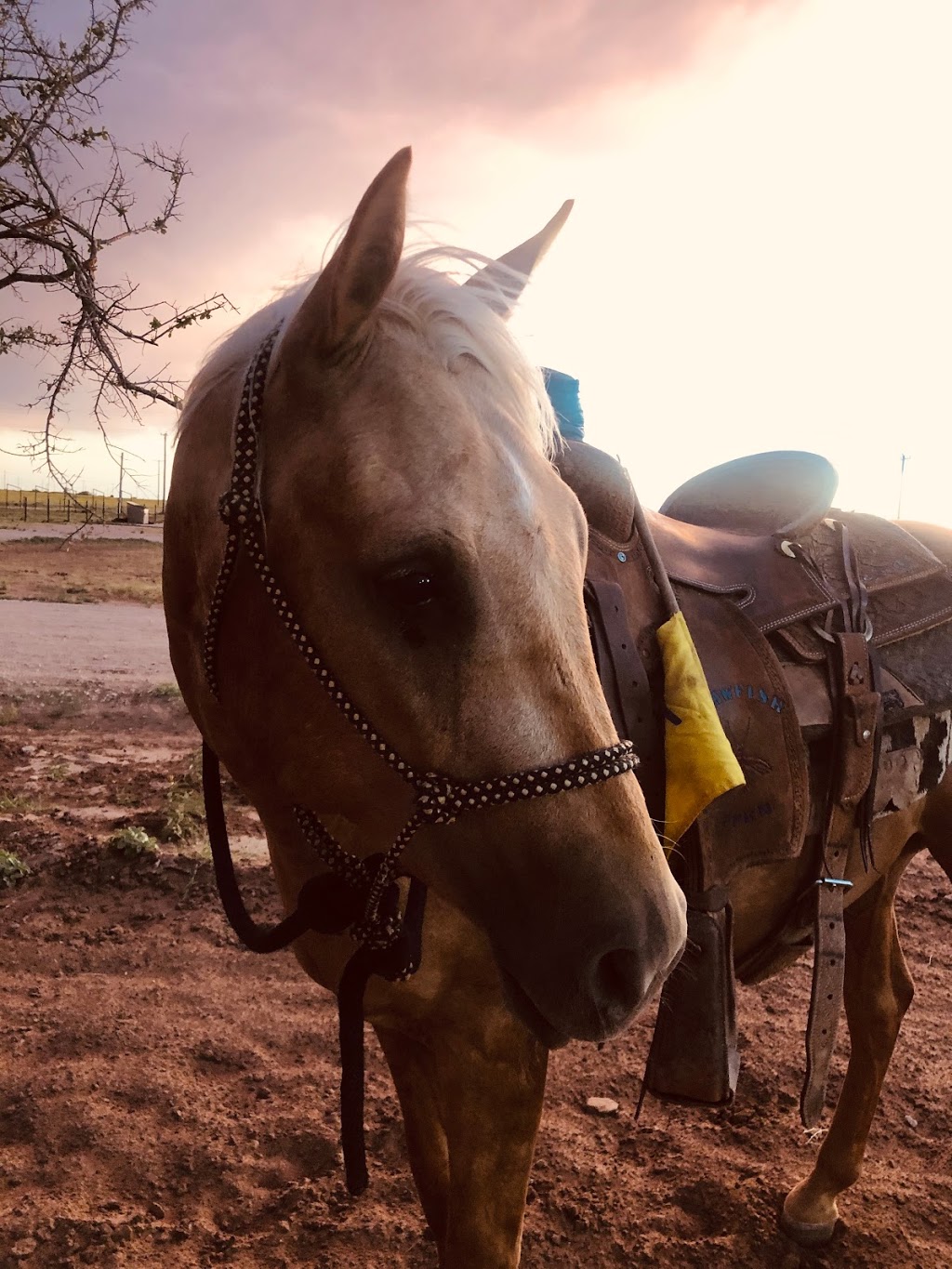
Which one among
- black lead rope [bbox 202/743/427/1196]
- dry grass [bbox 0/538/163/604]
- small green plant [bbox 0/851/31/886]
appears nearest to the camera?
black lead rope [bbox 202/743/427/1196]

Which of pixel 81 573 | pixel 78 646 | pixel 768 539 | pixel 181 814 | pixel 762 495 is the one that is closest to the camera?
pixel 768 539

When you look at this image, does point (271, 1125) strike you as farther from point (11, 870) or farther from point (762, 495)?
point (762, 495)

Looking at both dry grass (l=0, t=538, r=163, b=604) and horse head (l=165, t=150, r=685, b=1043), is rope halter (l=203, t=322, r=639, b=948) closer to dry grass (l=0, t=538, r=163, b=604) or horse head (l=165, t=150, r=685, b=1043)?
horse head (l=165, t=150, r=685, b=1043)

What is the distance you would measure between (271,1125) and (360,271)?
118 inches

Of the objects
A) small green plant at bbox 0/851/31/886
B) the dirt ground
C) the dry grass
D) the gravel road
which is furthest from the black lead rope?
the dry grass

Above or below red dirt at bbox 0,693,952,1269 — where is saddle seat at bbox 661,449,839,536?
above

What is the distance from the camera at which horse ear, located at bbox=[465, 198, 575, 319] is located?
1544 mm

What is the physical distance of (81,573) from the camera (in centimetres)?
2017

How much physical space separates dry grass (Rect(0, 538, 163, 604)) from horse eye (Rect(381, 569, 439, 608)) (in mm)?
10965

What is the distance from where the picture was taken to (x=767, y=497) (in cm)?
261

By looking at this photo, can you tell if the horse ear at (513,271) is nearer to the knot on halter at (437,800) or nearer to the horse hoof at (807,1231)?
the knot on halter at (437,800)

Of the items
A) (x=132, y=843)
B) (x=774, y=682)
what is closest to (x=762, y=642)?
(x=774, y=682)

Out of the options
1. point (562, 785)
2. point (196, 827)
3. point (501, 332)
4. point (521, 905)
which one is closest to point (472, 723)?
point (562, 785)

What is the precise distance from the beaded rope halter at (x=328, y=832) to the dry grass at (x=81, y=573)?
1055 centimetres
